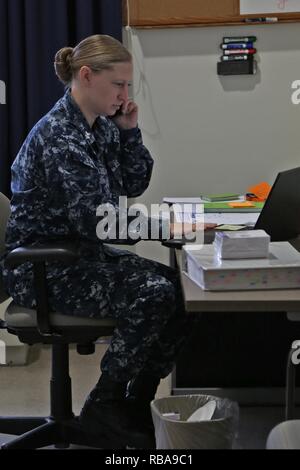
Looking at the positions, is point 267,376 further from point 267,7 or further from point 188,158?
point 267,7

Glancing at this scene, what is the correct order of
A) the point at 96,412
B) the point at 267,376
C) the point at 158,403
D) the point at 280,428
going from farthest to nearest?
1. the point at 267,376
2. the point at 96,412
3. the point at 158,403
4. the point at 280,428

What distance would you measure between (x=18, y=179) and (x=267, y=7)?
1.66 m

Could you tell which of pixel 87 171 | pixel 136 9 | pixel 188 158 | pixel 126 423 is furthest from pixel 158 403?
pixel 136 9

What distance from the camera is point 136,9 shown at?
3412 millimetres

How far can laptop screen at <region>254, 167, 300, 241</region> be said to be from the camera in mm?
2008

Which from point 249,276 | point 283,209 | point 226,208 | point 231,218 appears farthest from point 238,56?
point 249,276

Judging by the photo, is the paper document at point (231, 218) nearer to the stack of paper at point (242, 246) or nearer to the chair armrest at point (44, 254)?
the chair armrest at point (44, 254)

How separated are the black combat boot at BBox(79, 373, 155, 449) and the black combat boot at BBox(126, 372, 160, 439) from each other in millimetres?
22

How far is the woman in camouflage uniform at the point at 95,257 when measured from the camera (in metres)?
2.07

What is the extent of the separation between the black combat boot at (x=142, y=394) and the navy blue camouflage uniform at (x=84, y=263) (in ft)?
0.10

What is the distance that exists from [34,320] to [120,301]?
0.84 feet

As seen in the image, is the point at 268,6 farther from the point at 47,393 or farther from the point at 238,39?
the point at 47,393

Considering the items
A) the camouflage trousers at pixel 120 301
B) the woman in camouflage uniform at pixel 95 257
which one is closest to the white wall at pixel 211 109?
the woman in camouflage uniform at pixel 95 257

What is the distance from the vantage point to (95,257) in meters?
2.23
